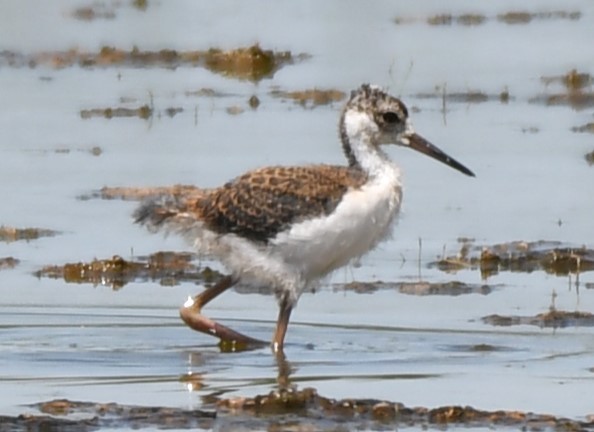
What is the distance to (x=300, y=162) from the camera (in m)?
19.7

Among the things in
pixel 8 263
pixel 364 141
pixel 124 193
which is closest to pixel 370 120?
pixel 364 141

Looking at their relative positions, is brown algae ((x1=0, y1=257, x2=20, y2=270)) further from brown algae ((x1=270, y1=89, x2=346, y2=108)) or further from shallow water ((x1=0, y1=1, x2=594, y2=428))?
brown algae ((x1=270, y1=89, x2=346, y2=108))

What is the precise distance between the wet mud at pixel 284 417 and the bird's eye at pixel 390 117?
3.02 metres

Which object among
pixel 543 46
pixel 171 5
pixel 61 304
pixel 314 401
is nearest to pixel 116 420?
pixel 314 401

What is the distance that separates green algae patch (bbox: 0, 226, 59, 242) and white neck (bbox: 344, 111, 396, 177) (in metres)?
3.97

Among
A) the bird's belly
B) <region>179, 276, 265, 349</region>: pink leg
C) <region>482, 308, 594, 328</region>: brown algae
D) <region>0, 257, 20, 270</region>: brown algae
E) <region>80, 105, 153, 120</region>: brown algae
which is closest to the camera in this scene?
the bird's belly

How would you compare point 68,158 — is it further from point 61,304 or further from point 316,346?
point 316,346

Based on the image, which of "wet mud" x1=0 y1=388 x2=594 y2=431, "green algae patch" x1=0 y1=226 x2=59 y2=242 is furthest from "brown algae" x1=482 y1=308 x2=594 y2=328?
"green algae patch" x1=0 y1=226 x2=59 y2=242

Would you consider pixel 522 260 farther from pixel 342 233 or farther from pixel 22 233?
pixel 22 233

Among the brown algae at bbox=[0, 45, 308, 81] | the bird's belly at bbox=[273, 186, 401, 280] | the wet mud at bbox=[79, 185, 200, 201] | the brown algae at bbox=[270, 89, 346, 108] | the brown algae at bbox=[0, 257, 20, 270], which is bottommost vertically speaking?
the brown algae at bbox=[0, 257, 20, 270]

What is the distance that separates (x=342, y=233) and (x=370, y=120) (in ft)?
2.96

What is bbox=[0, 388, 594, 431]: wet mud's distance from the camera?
36.2 ft

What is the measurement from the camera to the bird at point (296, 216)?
13.5m

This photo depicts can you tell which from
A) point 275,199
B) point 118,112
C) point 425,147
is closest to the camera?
point 275,199
